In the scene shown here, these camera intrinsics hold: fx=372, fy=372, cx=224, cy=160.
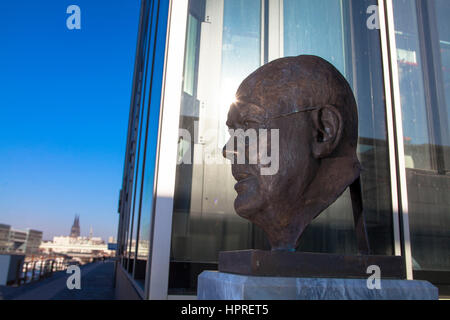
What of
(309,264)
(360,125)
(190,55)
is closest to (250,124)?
(309,264)

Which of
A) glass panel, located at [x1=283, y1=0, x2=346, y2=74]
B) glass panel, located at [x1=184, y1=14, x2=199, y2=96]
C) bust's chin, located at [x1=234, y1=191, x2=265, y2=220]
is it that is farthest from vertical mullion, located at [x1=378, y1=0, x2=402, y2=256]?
bust's chin, located at [x1=234, y1=191, x2=265, y2=220]

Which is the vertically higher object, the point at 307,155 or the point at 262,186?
the point at 307,155

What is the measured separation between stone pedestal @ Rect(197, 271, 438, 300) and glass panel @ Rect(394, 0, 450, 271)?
301cm

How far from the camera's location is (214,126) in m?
3.96

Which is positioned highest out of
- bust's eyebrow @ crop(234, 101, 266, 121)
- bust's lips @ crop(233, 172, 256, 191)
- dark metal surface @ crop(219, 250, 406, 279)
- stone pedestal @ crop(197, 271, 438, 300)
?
bust's eyebrow @ crop(234, 101, 266, 121)

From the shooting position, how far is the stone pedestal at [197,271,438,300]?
1.38 m

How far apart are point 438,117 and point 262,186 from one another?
3.94 metres

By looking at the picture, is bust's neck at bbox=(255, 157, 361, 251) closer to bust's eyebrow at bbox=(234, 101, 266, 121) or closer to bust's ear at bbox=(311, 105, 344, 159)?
bust's ear at bbox=(311, 105, 344, 159)

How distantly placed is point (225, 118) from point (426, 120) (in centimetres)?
261

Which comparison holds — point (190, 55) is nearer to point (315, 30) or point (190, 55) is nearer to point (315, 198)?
point (315, 30)

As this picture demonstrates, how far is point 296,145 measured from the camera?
1.72 meters

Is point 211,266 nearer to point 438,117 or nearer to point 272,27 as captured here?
point 272,27

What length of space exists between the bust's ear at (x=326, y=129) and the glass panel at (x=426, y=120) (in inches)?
123
